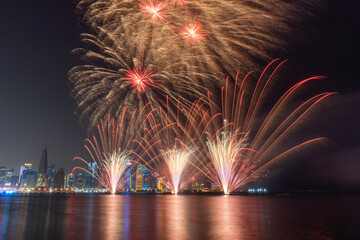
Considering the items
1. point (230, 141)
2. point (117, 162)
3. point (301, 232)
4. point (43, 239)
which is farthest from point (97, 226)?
point (117, 162)

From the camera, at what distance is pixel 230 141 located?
141ft

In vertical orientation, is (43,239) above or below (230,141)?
below

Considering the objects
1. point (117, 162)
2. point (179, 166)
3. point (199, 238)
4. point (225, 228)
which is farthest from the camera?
point (117, 162)

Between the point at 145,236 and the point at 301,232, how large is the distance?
752cm

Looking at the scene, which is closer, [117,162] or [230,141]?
[230,141]

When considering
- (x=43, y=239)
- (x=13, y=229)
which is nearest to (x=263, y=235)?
(x=43, y=239)

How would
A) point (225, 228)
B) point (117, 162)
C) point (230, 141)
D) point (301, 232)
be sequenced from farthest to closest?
point (117, 162) → point (230, 141) → point (225, 228) → point (301, 232)

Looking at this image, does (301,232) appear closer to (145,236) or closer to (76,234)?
(145,236)

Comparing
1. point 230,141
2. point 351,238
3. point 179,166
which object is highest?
point 230,141

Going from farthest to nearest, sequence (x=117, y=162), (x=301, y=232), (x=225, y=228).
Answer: (x=117, y=162)
(x=225, y=228)
(x=301, y=232)

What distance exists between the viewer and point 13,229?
46.1 feet

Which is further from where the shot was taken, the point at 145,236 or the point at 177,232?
the point at 177,232

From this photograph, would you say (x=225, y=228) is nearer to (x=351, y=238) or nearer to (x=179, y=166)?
(x=351, y=238)

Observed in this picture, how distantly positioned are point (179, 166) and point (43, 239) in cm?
3820
